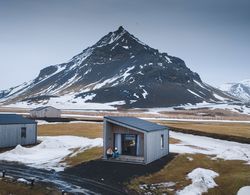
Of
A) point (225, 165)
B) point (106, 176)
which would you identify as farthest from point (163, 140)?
point (106, 176)

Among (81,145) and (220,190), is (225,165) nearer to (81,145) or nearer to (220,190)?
(220,190)

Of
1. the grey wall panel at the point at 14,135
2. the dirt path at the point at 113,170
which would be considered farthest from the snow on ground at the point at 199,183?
the grey wall panel at the point at 14,135

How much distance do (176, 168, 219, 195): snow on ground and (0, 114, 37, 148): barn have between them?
32.6m

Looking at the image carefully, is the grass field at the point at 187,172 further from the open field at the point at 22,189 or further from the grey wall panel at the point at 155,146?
the grey wall panel at the point at 155,146

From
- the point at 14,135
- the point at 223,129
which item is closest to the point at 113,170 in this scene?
the point at 14,135

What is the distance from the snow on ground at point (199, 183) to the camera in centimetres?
3066

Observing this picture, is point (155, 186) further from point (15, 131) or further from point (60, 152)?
point (15, 131)

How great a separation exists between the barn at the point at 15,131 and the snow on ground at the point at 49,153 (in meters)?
3.73

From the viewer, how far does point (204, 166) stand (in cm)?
4084

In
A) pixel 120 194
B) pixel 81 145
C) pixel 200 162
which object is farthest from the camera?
pixel 81 145

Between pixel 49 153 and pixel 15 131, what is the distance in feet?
32.0

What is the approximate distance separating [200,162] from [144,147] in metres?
7.07

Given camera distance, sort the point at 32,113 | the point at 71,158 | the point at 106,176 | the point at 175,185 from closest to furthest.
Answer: the point at 175,185 < the point at 106,176 < the point at 71,158 < the point at 32,113

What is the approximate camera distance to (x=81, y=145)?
57281mm
